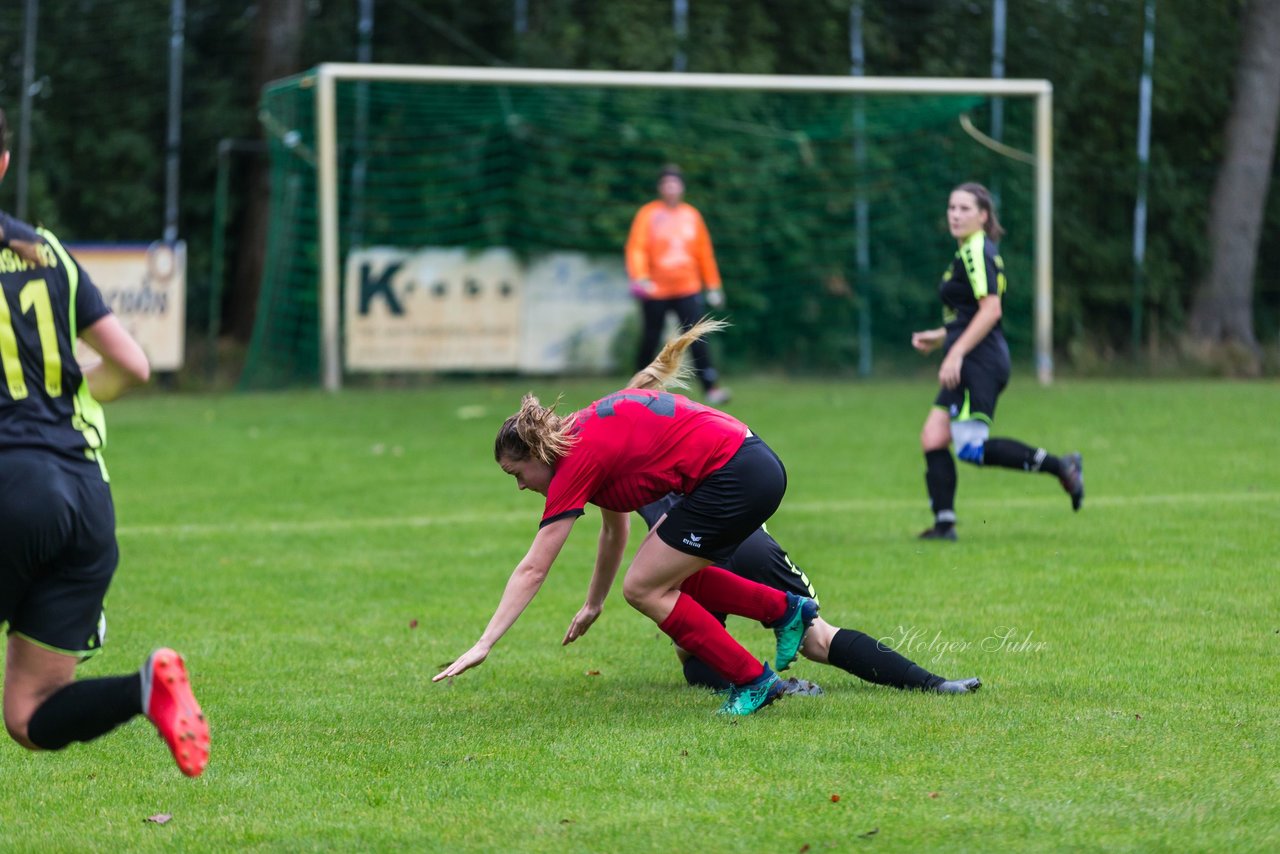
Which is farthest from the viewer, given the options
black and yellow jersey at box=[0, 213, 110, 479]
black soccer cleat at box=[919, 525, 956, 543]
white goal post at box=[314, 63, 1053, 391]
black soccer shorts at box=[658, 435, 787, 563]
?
white goal post at box=[314, 63, 1053, 391]

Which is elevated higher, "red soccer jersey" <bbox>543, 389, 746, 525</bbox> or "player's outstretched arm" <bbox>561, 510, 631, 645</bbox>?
"red soccer jersey" <bbox>543, 389, 746, 525</bbox>

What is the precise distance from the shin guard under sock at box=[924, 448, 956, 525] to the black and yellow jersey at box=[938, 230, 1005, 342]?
2.15 feet

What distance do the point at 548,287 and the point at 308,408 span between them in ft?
Answer: 12.4

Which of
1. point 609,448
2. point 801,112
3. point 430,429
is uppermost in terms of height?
point 801,112

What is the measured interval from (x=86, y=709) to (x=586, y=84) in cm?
1365

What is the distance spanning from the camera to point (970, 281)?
Answer: 887cm

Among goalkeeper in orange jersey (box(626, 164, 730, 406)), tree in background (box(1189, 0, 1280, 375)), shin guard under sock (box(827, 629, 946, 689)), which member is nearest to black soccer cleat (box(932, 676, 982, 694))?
shin guard under sock (box(827, 629, 946, 689))

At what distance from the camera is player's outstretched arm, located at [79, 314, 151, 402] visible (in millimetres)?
3834

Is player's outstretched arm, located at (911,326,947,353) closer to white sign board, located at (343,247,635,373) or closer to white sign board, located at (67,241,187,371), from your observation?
white sign board, located at (343,247,635,373)

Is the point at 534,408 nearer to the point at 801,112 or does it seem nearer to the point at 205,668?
the point at 205,668

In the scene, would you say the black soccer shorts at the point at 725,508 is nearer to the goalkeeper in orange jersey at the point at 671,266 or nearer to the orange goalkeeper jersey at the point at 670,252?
the goalkeeper in orange jersey at the point at 671,266

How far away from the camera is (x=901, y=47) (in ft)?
69.4

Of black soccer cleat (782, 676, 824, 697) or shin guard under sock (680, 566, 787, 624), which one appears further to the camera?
black soccer cleat (782, 676, 824, 697)

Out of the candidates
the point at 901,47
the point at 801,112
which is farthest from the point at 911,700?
the point at 901,47
